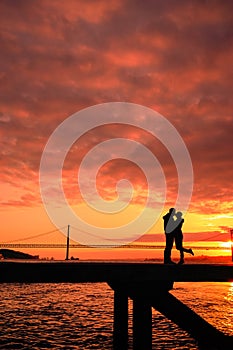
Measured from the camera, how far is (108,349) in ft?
51.0

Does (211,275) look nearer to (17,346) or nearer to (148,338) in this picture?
(148,338)

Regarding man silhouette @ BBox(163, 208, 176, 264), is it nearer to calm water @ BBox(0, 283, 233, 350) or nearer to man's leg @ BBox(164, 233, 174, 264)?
man's leg @ BBox(164, 233, 174, 264)

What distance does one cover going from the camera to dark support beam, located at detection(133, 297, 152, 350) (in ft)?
25.0

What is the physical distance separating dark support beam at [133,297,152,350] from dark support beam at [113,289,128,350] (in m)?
1.23

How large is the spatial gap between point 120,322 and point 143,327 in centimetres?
161

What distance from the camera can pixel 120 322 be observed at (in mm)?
9164

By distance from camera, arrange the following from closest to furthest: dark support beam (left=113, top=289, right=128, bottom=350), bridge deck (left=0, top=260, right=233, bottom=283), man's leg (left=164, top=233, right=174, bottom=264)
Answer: bridge deck (left=0, top=260, right=233, bottom=283) < dark support beam (left=113, top=289, right=128, bottom=350) < man's leg (left=164, top=233, right=174, bottom=264)

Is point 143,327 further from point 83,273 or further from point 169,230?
point 169,230

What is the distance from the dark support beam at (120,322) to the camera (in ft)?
29.6

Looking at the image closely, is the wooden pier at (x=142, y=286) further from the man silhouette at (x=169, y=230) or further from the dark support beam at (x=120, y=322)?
the man silhouette at (x=169, y=230)

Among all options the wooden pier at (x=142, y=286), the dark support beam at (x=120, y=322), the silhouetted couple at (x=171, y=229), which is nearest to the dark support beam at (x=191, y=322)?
the wooden pier at (x=142, y=286)

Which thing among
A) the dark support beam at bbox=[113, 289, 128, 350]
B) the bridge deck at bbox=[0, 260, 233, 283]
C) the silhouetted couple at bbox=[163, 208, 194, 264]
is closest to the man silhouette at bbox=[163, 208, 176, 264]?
the silhouetted couple at bbox=[163, 208, 194, 264]

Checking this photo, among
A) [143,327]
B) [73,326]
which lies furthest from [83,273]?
[73,326]

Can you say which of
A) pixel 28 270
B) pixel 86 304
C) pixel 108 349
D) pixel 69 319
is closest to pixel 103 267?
pixel 28 270
